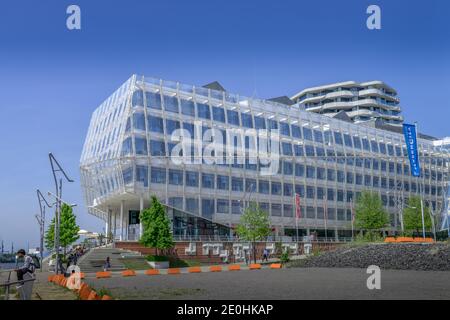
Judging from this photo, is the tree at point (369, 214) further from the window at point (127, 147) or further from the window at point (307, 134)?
the window at point (127, 147)

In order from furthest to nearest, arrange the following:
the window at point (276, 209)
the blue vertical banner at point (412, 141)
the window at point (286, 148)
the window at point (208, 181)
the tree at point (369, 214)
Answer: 1. the tree at point (369, 214)
2. the window at point (286, 148)
3. the window at point (276, 209)
4. the window at point (208, 181)
5. the blue vertical banner at point (412, 141)

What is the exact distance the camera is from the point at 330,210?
85.8m

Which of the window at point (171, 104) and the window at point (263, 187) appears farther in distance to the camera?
the window at point (263, 187)

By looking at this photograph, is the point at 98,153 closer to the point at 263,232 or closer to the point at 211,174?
the point at 211,174

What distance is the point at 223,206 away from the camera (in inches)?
2813

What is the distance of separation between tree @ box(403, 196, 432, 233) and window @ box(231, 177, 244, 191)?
31052 millimetres

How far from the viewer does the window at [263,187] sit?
76.2 metres

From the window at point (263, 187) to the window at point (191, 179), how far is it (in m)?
11.4

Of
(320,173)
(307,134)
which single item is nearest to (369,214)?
(320,173)

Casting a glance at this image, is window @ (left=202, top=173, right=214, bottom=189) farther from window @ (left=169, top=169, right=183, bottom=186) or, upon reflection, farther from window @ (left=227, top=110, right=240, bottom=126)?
window @ (left=227, top=110, right=240, bottom=126)

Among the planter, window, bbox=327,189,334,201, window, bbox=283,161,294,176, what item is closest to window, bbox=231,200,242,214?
window, bbox=283,161,294,176

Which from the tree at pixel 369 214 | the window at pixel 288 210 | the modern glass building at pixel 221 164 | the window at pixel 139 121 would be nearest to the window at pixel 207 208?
the modern glass building at pixel 221 164

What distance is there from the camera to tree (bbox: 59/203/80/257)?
66.1 metres
